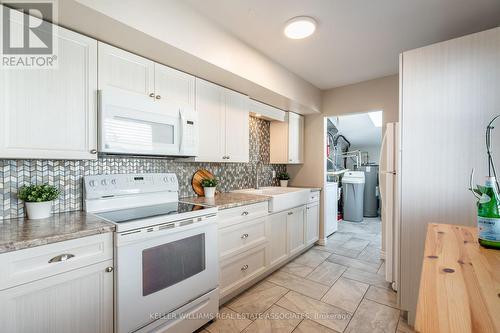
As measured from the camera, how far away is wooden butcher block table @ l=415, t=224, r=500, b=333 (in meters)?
0.52

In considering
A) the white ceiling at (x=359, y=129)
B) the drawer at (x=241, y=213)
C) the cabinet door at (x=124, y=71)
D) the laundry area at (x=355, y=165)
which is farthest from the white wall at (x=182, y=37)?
the white ceiling at (x=359, y=129)

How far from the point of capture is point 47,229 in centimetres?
127

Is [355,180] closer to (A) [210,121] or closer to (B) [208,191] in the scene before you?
(B) [208,191]

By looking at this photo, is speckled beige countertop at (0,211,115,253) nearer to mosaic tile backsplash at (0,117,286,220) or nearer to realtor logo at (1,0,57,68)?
mosaic tile backsplash at (0,117,286,220)

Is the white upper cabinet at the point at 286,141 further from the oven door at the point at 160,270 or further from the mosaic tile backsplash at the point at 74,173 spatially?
the oven door at the point at 160,270

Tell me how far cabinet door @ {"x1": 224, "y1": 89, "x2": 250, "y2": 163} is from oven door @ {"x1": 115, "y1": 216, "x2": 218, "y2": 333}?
961 millimetres

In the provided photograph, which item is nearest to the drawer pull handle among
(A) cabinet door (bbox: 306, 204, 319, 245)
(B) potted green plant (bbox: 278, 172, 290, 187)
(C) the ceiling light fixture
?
(C) the ceiling light fixture

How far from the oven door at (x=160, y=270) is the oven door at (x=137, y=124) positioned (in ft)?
2.20

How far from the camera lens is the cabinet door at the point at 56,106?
4.33 ft

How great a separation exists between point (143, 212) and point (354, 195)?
15.2 feet

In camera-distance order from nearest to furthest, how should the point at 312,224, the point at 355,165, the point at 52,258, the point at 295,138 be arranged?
1. the point at 52,258
2. the point at 312,224
3. the point at 295,138
4. the point at 355,165

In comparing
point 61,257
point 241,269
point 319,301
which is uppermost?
point 61,257

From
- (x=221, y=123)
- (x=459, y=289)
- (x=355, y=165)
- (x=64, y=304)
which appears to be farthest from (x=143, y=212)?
(x=355, y=165)

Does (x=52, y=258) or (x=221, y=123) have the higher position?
(x=221, y=123)
